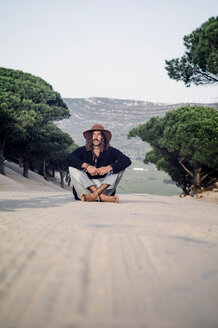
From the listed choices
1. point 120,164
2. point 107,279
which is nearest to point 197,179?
point 120,164

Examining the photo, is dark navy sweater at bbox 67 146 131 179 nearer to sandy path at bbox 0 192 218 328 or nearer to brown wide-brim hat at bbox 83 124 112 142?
brown wide-brim hat at bbox 83 124 112 142

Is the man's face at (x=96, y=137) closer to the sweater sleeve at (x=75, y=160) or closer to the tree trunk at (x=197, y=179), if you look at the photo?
the sweater sleeve at (x=75, y=160)

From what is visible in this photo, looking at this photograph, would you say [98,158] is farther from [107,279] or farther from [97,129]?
[107,279]

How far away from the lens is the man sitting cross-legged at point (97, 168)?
6941 mm

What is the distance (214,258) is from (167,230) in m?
Answer: 0.96

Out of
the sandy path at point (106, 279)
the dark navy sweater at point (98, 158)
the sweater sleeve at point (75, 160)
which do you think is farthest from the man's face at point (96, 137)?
the sandy path at point (106, 279)

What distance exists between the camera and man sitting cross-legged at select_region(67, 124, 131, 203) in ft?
22.8

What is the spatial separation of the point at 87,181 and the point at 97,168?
1.25ft

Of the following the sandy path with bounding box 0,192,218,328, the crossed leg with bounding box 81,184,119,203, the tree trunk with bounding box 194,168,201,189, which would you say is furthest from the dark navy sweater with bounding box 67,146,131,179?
the tree trunk with bounding box 194,168,201,189

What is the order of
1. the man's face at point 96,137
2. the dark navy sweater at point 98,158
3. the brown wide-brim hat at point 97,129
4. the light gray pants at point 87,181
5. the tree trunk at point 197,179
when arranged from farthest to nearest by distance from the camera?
the tree trunk at point 197,179
the brown wide-brim hat at point 97,129
the man's face at point 96,137
the dark navy sweater at point 98,158
the light gray pants at point 87,181

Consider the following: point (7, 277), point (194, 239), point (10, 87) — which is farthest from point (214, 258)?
point (10, 87)

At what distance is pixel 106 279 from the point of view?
1.64 meters

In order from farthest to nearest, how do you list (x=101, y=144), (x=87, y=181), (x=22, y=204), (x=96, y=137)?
(x=101, y=144)
(x=96, y=137)
(x=87, y=181)
(x=22, y=204)

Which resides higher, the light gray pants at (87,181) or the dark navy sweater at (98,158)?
the dark navy sweater at (98,158)
